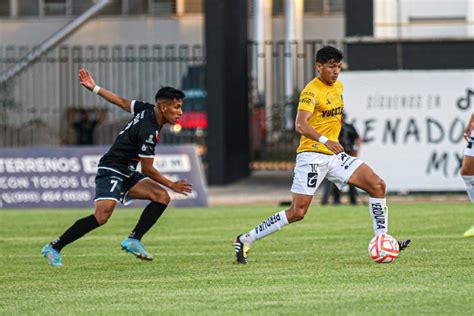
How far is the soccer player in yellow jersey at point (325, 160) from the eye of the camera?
1300 cm

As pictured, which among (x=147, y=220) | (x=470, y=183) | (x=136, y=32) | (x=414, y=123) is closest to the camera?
(x=147, y=220)

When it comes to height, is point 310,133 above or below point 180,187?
above

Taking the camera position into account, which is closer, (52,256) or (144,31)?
(52,256)

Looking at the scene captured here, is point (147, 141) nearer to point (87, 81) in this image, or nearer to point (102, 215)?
point (102, 215)

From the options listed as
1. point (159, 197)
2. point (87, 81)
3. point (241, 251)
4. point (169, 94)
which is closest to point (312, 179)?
point (241, 251)

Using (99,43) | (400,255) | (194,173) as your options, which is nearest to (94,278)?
(400,255)

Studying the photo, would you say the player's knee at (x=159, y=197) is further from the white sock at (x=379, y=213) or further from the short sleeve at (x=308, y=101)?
the white sock at (x=379, y=213)

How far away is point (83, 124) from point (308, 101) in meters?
23.1

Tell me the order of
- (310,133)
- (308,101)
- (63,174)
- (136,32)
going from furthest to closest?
(136,32) → (63,174) → (308,101) → (310,133)

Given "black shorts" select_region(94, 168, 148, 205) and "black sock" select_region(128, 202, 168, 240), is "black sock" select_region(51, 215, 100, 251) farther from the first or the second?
"black sock" select_region(128, 202, 168, 240)

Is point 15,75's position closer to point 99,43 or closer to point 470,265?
point 99,43

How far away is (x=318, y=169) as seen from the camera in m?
13.1

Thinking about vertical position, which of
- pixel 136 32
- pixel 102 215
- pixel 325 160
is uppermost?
pixel 136 32

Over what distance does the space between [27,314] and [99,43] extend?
37854mm
